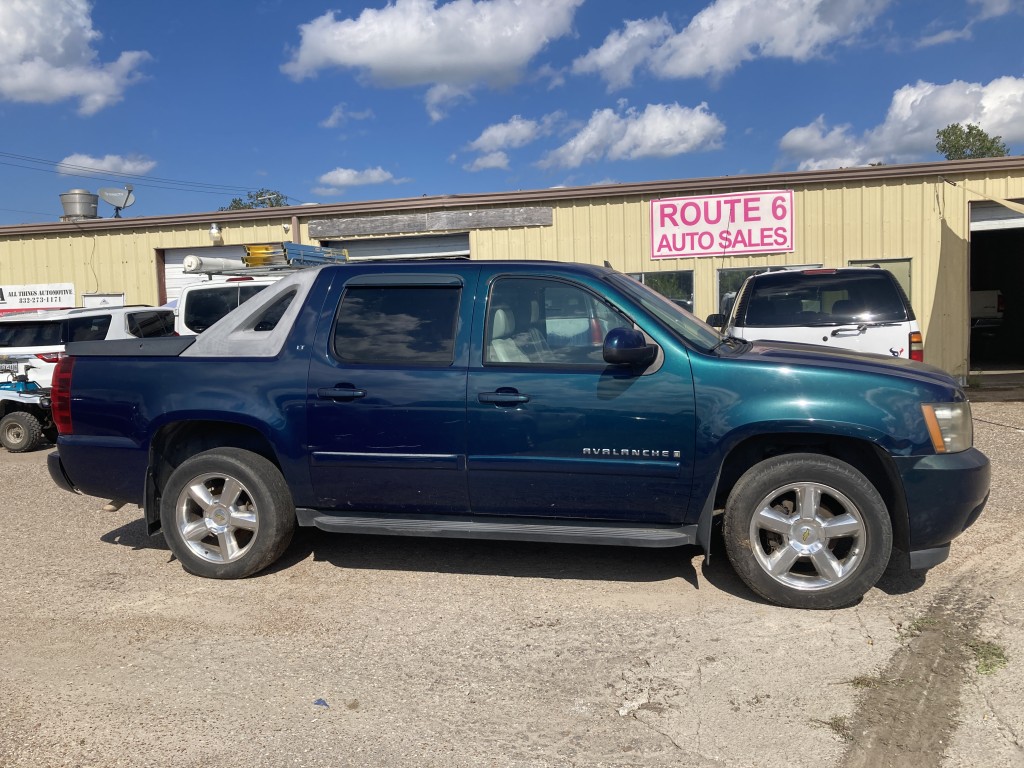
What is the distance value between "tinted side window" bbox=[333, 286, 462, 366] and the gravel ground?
1.34 meters

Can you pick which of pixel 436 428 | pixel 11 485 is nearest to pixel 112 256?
pixel 11 485

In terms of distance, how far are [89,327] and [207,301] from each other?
58.4 inches

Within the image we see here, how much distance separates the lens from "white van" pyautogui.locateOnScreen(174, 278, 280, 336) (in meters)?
11.2

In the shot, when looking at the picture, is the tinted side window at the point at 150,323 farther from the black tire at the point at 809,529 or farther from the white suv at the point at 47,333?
the black tire at the point at 809,529

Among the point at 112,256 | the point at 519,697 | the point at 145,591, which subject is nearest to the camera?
the point at 519,697

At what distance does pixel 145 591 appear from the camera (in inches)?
191

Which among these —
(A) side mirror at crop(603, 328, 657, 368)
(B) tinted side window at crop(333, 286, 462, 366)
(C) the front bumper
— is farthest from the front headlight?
(B) tinted side window at crop(333, 286, 462, 366)

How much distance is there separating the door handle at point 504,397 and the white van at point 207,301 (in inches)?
298

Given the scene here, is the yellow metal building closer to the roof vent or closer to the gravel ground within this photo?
the roof vent

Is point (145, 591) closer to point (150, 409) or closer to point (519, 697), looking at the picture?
point (150, 409)

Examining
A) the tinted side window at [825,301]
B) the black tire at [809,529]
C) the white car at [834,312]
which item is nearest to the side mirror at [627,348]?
the black tire at [809,529]

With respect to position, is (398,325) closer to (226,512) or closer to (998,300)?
(226,512)

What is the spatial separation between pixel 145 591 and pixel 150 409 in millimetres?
1055

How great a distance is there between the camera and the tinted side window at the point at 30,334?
10.6 m
